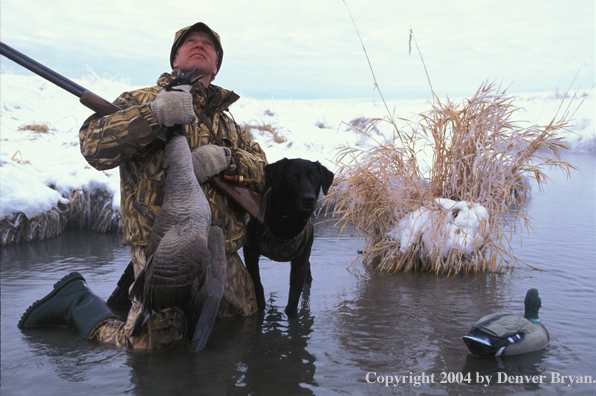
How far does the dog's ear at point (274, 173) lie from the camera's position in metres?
3.65

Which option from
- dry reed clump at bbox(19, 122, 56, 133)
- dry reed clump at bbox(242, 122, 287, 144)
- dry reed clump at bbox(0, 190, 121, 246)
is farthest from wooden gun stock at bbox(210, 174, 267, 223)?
dry reed clump at bbox(19, 122, 56, 133)

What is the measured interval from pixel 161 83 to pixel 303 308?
2.17 metres

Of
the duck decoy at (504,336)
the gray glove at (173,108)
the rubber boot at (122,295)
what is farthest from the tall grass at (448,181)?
the gray glove at (173,108)

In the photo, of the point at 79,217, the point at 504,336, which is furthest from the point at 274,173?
the point at 79,217

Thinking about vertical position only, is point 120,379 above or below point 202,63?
below

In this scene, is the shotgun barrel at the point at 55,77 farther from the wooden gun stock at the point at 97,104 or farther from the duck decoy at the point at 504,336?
the duck decoy at the point at 504,336

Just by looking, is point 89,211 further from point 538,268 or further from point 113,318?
point 538,268

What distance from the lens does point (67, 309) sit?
3.32 meters

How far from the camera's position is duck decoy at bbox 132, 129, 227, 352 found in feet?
8.82

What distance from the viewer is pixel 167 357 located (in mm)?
2842

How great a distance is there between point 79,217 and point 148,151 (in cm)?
409

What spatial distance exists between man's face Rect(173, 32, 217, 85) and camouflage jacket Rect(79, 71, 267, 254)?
16 centimetres

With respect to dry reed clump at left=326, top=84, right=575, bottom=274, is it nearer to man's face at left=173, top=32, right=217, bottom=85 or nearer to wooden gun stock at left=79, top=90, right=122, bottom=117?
man's face at left=173, top=32, right=217, bottom=85

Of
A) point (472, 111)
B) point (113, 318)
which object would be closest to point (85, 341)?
point (113, 318)
